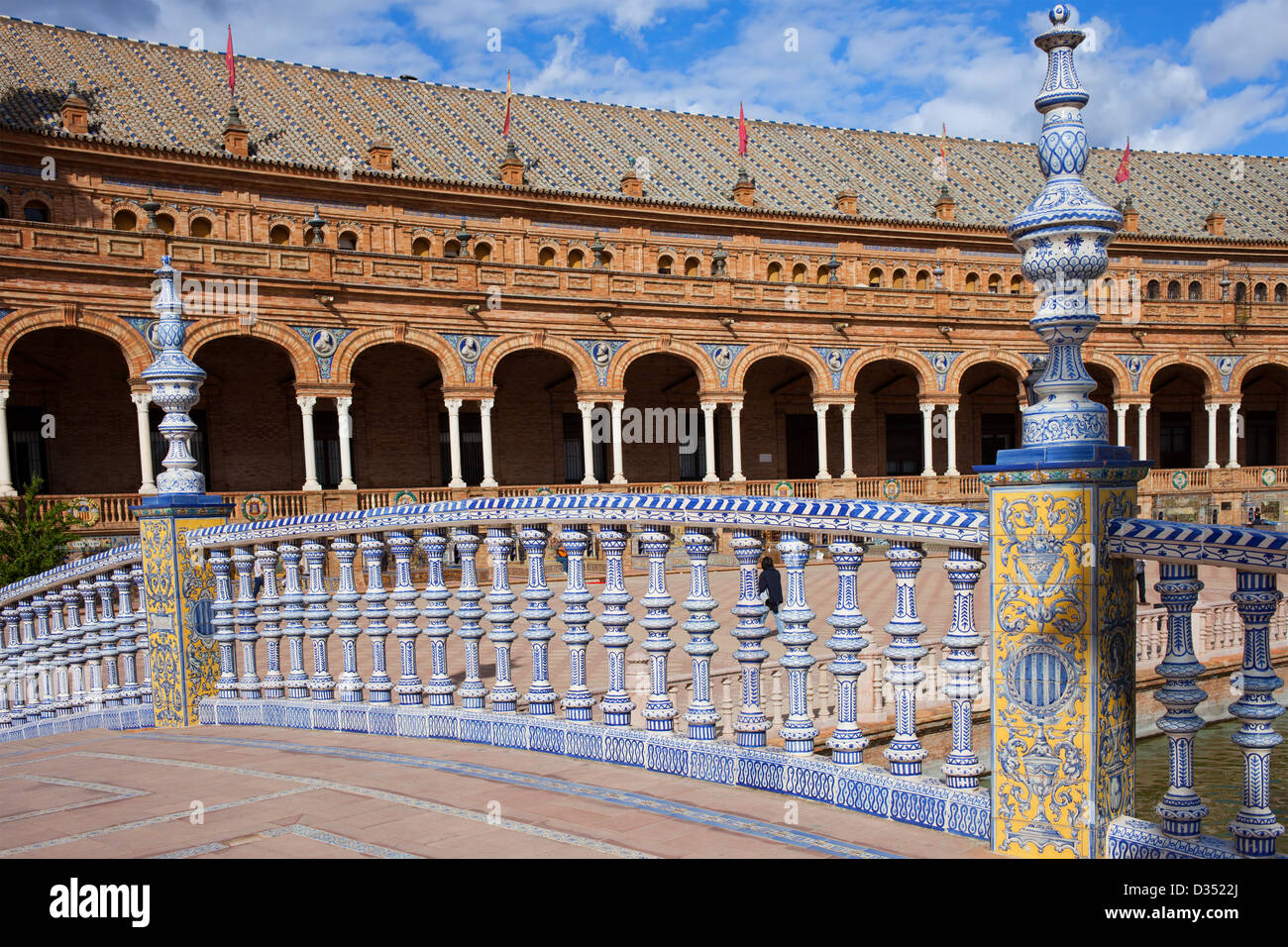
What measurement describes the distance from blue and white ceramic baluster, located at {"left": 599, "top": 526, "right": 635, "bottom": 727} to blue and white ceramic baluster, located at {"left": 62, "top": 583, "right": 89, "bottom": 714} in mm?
3774

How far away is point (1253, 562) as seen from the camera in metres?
2.49

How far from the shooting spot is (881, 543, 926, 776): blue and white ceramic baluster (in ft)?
10.7

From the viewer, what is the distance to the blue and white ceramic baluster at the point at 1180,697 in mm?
2643

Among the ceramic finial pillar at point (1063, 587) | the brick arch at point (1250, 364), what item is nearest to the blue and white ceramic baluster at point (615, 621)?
the ceramic finial pillar at point (1063, 587)

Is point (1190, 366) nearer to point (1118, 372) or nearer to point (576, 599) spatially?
point (1118, 372)

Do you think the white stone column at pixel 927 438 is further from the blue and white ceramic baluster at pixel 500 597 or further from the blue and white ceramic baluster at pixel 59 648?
the blue and white ceramic baluster at pixel 500 597

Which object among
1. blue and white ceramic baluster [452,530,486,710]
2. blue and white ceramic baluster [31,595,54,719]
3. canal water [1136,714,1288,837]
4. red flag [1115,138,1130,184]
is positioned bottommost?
canal water [1136,714,1288,837]

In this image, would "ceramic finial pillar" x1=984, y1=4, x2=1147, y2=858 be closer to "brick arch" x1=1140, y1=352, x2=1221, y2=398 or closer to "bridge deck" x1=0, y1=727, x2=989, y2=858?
"bridge deck" x1=0, y1=727, x2=989, y2=858

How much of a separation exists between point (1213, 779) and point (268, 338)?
660 inches

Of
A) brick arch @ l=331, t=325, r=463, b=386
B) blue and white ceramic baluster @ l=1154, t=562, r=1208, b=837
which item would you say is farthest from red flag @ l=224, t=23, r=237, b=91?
blue and white ceramic baluster @ l=1154, t=562, r=1208, b=837

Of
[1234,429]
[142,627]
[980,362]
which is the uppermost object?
[980,362]

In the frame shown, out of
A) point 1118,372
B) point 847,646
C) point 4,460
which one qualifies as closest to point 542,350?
point 4,460

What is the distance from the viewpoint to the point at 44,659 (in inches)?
258
